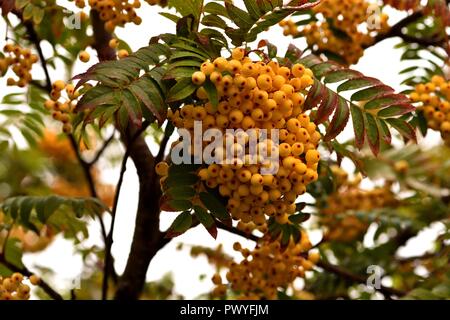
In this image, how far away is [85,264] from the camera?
3.67 metres

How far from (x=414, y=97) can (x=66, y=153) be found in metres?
3.00

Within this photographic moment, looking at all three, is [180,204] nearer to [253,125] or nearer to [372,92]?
[253,125]

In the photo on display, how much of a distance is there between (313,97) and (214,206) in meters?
0.37

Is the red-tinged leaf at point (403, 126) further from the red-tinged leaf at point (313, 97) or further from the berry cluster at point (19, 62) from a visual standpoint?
the berry cluster at point (19, 62)

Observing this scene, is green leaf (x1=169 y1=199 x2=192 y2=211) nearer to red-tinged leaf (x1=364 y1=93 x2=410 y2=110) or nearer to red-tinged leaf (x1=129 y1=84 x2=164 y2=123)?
red-tinged leaf (x1=129 y1=84 x2=164 y2=123)

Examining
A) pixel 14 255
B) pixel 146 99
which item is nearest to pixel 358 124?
pixel 146 99

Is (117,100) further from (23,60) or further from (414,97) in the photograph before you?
(414,97)

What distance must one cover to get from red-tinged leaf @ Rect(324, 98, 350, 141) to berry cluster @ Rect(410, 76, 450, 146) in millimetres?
793

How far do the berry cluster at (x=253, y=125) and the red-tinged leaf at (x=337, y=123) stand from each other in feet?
0.33

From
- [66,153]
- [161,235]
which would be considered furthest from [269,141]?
[66,153]

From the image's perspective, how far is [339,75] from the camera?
2018 mm

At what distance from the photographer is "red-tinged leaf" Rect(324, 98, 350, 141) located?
186 cm

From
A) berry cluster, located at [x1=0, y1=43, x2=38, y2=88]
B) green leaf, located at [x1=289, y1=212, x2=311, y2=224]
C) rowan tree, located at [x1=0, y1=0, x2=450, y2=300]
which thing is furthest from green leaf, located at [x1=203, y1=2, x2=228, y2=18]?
berry cluster, located at [x1=0, y1=43, x2=38, y2=88]

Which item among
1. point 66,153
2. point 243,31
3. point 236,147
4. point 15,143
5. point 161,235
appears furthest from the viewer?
point 66,153
